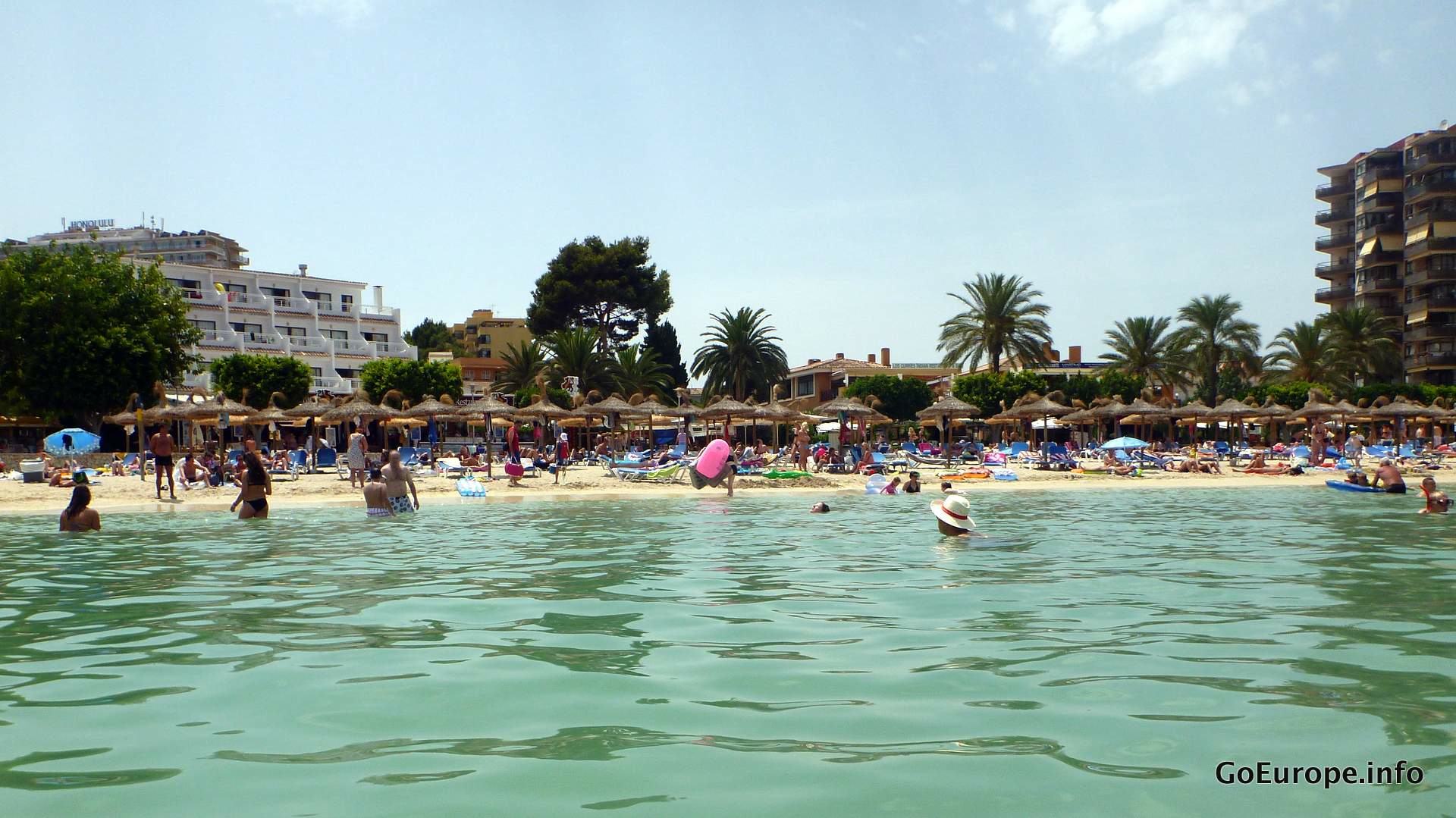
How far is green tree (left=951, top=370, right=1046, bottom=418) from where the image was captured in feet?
184

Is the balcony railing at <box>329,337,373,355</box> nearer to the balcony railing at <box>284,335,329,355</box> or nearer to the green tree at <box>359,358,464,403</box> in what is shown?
the balcony railing at <box>284,335,329,355</box>

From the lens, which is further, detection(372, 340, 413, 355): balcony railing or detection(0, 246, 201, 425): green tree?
detection(372, 340, 413, 355): balcony railing

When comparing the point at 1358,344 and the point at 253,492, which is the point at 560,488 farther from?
the point at 1358,344

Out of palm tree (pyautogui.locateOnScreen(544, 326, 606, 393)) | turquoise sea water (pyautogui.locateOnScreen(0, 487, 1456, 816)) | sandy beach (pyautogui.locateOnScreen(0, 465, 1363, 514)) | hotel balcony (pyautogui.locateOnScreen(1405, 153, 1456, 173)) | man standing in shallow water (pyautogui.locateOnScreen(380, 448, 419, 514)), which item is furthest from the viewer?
hotel balcony (pyautogui.locateOnScreen(1405, 153, 1456, 173))

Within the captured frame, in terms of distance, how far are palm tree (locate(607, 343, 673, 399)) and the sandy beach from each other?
27.6 metres

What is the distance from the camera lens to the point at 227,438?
158 feet

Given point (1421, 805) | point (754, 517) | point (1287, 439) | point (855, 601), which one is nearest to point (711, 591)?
point (855, 601)

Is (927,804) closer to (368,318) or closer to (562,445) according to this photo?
(562,445)

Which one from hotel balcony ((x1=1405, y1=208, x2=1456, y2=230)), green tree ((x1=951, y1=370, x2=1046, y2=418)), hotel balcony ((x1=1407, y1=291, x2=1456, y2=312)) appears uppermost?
hotel balcony ((x1=1405, y1=208, x2=1456, y2=230))

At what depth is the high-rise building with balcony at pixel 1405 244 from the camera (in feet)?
237

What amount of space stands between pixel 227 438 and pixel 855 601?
45511mm

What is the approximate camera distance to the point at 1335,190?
84.5 m

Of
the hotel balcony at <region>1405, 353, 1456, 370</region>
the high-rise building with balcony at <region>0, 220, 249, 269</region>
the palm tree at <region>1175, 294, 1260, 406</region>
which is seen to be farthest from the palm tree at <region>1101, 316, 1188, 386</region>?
the high-rise building with balcony at <region>0, 220, 249, 269</region>

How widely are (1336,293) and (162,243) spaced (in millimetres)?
90779
